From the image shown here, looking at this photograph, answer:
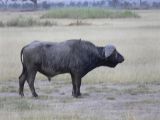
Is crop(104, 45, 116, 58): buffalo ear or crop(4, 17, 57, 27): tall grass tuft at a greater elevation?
crop(104, 45, 116, 58): buffalo ear

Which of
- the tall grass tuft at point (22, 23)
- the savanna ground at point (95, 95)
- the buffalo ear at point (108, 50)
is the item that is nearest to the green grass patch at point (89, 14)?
the tall grass tuft at point (22, 23)

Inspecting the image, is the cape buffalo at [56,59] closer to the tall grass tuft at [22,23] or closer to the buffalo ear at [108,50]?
the buffalo ear at [108,50]

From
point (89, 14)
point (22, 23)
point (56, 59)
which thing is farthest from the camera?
point (89, 14)

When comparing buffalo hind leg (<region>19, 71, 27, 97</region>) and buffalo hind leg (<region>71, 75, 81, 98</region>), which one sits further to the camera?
buffalo hind leg (<region>19, 71, 27, 97</region>)

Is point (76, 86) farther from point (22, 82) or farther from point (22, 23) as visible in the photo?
point (22, 23)

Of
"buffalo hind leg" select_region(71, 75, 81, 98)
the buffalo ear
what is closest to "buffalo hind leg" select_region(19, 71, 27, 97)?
"buffalo hind leg" select_region(71, 75, 81, 98)

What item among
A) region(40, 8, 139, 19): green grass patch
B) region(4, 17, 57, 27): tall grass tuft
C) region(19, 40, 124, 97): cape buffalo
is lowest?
region(40, 8, 139, 19): green grass patch

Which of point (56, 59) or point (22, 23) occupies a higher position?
point (56, 59)

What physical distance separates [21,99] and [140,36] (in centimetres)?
2269

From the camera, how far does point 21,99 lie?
14297 millimetres

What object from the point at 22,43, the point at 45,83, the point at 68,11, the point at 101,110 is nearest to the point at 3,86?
the point at 45,83

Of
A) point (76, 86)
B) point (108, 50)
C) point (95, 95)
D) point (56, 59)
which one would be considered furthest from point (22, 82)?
point (108, 50)

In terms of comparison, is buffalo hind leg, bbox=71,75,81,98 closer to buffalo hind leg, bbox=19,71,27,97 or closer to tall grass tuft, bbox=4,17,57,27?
buffalo hind leg, bbox=19,71,27,97

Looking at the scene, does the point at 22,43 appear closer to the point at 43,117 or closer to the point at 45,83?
the point at 45,83
